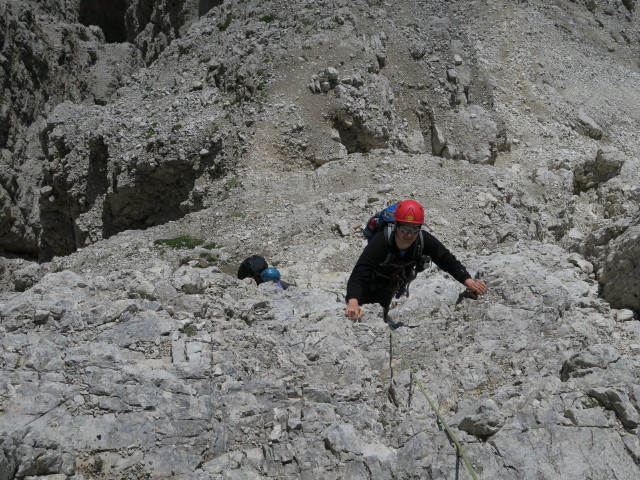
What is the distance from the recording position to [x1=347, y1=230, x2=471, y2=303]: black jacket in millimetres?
8117

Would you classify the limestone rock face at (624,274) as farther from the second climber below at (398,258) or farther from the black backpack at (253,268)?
the black backpack at (253,268)

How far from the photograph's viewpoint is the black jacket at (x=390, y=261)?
8.12 metres

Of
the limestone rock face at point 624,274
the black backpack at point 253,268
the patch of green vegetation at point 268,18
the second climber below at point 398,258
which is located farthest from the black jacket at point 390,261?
the patch of green vegetation at point 268,18

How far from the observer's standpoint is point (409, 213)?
24.8 ft

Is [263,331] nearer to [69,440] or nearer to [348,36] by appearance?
[69,440]

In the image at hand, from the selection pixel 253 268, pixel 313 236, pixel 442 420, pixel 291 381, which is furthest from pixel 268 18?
pixel 442 420

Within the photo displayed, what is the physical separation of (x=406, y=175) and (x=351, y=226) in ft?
10.1

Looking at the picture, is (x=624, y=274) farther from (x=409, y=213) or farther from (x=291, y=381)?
(x=291, y=381)

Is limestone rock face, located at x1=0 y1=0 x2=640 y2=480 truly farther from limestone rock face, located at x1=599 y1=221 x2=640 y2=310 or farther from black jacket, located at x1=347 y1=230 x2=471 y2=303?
black jacket, located at x1=347 y1=230 x2=471 y2=303

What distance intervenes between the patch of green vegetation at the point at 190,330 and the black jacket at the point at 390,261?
2044mm

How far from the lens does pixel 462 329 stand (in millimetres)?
8398

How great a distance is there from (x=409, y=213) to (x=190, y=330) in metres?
3.12

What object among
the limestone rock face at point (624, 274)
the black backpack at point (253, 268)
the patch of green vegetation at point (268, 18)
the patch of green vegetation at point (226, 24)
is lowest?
the black backpack at point (253, 268)

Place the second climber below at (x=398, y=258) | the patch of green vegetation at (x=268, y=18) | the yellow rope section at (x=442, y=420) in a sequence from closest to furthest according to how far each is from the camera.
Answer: the yellow rope section at (x=442, y=420) → the second climber below at (x=398, y=258) → the patch of green vegetation at (x=268, y=18)
